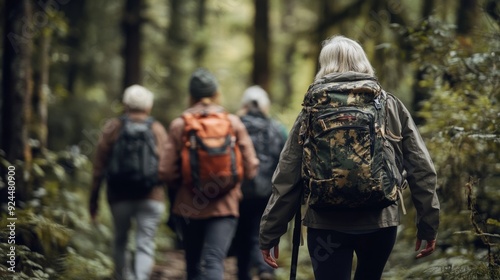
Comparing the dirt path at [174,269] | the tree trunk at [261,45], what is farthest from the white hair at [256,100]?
the tree trunk at [261,45]

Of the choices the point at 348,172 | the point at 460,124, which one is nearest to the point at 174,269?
the point at 460,124

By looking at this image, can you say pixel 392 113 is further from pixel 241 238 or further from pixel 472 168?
pixel 241 238

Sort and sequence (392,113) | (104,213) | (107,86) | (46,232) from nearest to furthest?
(392,113) → (46,232) → (104,213) → (107,86)

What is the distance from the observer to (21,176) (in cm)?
730

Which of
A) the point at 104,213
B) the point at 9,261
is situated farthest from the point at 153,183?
the point at 104,213

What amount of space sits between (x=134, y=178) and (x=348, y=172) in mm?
3727

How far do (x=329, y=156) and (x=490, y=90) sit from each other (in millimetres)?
3071

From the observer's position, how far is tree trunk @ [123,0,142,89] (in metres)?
14.1

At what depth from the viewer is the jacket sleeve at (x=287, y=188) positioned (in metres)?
4.20

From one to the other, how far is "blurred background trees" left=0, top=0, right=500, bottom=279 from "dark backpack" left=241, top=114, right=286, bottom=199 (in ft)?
5.36

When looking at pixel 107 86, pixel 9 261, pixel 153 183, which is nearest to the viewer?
pixel 9 261

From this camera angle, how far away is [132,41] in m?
14.2

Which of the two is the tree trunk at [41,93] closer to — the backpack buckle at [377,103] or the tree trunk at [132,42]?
the tree trunk at [132,42]

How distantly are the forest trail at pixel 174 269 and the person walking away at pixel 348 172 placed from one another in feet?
15.8
